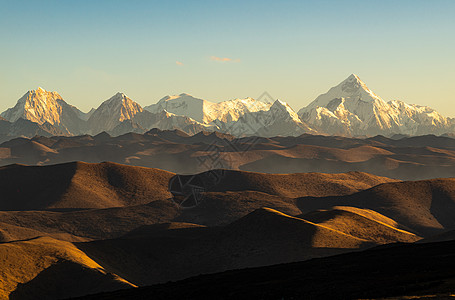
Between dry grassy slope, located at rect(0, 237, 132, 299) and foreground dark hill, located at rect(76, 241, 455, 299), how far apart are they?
19708mm

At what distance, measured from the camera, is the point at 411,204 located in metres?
184

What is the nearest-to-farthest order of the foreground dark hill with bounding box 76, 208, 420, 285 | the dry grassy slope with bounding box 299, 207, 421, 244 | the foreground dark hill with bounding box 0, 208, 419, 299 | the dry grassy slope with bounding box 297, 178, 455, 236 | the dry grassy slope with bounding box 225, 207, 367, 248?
the foreground dark hill with bounding box 0, 208, 419, 299, the foreground dark hill with bounding box 76, 208, 420, 285, the dry grassy slope with bounding box 225, 207, 367, 248, the dry grassy slope with bounding box 299, 207, 421, 244, the dry grassy slope with bounding box 297, 178, 455, 236

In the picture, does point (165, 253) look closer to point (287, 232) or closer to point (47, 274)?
point (287, 232)

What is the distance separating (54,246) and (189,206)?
8602 centimetres

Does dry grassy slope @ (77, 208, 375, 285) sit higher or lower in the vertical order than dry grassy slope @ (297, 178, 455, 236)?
higher

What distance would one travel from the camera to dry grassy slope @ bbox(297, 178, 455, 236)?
6590 inches

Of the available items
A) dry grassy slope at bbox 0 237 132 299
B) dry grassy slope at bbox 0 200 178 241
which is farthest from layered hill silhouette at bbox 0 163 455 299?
dry grassy slope at bbox 0 200 178 241

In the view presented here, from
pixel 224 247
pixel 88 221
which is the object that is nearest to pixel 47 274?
pixel 224 247

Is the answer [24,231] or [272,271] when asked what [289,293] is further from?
[24,231]

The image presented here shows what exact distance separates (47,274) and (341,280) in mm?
51262

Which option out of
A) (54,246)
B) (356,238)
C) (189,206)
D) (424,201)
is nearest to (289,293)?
(54,246)

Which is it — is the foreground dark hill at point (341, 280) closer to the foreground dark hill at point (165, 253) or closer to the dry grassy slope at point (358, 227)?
the foreground dark hill at point (165, 253)

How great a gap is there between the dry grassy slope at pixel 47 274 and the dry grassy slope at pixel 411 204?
96446 millimetres

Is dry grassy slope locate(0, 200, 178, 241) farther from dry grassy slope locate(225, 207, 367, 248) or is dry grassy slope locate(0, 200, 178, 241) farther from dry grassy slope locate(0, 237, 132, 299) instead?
dry grassy slope locate(0, 237, 132, 299)
